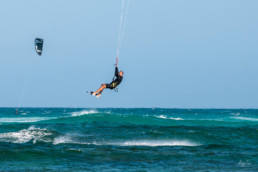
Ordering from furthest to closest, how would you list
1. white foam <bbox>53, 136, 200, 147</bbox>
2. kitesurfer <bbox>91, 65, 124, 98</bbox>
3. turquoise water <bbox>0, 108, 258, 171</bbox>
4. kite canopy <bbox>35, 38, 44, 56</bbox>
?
kite canopy <bbox>35, 38, 44, 56</bbox>, white foam <bbox>53, 136, 200, 147</bbox>, kitesurfer <bbox>91, 65, 124, 98</bbox>, turquoise water <bbox>0, 108, 258, 171</bbox>

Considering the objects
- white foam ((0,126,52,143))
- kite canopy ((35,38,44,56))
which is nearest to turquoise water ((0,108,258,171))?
white foam ((0,126,52,143))

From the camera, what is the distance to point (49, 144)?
2131 cm

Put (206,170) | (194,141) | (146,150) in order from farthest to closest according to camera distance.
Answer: (194,141) < (146,150) < (206,170)

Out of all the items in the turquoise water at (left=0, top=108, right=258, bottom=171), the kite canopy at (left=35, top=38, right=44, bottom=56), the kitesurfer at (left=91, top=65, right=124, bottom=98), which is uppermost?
the kite canopy at (left=35, top=38, right=44, bottom=56)

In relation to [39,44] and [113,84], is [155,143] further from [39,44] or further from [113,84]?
[39,44]

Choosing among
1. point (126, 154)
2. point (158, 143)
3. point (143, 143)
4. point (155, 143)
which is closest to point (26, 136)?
point (143, 143)

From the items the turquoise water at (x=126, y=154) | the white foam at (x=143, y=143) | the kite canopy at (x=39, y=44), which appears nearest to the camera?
the turquoise water at (x=126, y=154)

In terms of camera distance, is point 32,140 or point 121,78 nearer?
point 121,78

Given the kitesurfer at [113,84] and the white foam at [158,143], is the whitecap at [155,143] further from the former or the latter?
the kitesurfer at [113,84]

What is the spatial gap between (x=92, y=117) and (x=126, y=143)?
27686mm

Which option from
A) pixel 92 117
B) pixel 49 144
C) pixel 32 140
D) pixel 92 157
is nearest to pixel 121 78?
pixel 92 157

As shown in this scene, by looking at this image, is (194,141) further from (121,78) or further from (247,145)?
(121,78)

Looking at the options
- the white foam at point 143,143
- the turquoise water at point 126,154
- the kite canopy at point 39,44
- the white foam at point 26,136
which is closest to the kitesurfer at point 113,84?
the turquoise water at point 126,154

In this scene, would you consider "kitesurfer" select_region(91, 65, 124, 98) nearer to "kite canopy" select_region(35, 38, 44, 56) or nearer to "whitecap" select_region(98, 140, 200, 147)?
"whitecap" select_region(98, 140, 200, 147)
